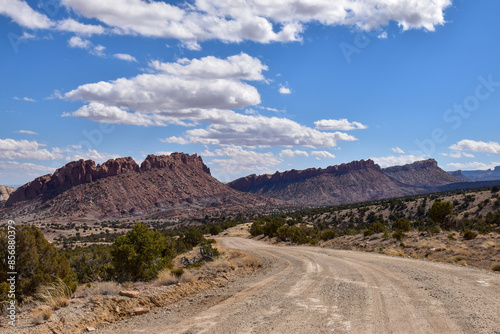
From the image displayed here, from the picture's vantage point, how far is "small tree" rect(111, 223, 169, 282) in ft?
54.0

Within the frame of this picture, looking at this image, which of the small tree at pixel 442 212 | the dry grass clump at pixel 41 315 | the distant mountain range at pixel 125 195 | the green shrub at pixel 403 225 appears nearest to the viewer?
the dry grass clump at pixel 41 315

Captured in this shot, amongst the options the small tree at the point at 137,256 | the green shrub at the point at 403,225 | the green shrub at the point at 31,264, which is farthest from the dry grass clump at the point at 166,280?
the green shrub at the point at 403,225

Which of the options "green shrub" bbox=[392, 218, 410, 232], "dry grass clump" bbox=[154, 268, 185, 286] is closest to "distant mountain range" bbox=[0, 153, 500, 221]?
"green shrub" bbox=[392, 218, 410, 232]

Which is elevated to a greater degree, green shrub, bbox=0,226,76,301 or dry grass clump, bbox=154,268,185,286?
green shrub, bbox=0,226,76,301

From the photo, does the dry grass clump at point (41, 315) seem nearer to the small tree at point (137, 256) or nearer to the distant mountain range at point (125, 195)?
the small tree at point (137, 256)

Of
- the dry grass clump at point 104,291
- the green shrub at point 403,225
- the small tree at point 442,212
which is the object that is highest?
the dry grass clump at point 104,291

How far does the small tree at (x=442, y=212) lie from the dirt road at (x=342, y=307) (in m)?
27.3

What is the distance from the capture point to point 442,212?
37.4 metres

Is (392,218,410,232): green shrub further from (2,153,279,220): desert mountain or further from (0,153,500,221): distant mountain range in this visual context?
(2,153,279,220): desert mountain

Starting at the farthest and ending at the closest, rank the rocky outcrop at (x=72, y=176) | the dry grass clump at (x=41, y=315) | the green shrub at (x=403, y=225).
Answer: the rocky outcrop at (x=72, y=176), the green shrub at (x=403, y=225), the dry grass clump at (x=41, y=315)

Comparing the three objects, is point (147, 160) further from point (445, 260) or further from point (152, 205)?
point (445, 260)

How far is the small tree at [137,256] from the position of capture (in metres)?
16.5

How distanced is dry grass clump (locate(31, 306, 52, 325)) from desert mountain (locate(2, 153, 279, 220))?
435 ft

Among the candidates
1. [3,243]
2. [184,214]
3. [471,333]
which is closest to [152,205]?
[184,214]
